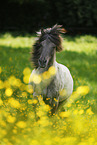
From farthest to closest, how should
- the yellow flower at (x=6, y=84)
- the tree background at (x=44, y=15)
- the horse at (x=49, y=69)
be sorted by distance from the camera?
the tree background at (x=44, y=15), the yellow flower at (x=6, y=84), the horse at (x=49, y=69)

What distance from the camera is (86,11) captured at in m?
19.9

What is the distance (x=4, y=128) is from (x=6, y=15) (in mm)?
20595

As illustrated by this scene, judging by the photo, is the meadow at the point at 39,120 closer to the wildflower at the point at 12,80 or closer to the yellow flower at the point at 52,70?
the wildflower at the point at 12,80

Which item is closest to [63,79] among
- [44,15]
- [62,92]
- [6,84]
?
[62,92]

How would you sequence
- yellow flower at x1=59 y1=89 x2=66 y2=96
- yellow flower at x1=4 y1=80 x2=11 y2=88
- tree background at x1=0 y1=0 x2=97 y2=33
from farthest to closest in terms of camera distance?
tree background at x1=0 y1=0 x2=97 y2=33
yellow flower at x1=4 y1=80 x2=11 y2=88
yellow flower at x1=59 y1=89 x2=66 y2=96

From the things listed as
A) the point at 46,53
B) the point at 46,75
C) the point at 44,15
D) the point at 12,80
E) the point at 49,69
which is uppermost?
the point at 44,15

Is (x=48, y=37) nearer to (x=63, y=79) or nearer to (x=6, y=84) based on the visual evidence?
(x=63, y=79)

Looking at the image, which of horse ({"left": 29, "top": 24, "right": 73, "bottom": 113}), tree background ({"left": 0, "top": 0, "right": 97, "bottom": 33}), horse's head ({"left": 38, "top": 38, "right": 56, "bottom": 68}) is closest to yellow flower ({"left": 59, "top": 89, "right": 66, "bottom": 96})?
horse ({"left": 29, "top": 24, "right": 73, "bottom": 113})

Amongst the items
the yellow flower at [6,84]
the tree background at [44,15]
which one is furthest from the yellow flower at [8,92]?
the tree background at [44,15]

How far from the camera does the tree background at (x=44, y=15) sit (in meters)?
20.1

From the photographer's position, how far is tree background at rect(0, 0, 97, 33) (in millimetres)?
20094

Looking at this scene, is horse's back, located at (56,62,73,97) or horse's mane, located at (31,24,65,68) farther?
horse's back, located at (56,62,73,97)

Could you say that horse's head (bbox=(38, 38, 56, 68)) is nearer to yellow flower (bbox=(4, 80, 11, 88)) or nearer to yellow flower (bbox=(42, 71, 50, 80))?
yellow flower (bbox=(42, 71, 50, 80))

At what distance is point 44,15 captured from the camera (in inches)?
834
